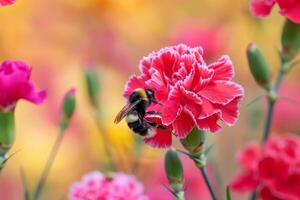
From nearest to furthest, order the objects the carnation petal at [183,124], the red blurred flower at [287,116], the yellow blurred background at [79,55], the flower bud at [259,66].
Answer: the carnation petal at [183,124], the flower bud at [259,66], the red blurred flower at [287,116], the yellow blurred background at [79,55]

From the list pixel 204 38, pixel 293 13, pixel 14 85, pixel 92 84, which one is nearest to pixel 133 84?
pixel 14 85

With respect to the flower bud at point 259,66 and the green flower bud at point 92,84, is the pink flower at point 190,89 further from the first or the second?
the green flower bud at point 92,84

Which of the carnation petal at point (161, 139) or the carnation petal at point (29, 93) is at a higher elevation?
the carnation petal at point (29, 93)

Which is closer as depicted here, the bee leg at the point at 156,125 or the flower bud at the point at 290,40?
the bee leg at the point at 156,125

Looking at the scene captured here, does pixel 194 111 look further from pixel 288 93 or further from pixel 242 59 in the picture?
pixel 242 59

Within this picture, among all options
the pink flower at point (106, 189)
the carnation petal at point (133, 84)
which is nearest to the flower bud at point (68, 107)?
the pink flower at point (106, 189)

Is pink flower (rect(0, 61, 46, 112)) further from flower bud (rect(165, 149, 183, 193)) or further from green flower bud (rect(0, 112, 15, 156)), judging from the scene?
flower bud (rect(165, 149, 183, 193))

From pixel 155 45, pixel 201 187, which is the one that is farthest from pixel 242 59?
pixel 201 187

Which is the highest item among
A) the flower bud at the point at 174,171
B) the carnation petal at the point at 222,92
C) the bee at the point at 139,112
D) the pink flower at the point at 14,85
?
the pink flower at the point at 14,85

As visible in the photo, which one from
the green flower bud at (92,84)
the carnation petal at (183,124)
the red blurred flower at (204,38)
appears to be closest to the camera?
the carnation petal at (183,124)
